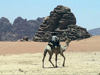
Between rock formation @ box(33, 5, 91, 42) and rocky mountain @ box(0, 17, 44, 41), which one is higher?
rocky mountain @ box(0, 17, 44, 41)

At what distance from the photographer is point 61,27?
2527 inches

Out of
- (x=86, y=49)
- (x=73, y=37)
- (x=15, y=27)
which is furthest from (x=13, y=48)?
(x=15, y=27)

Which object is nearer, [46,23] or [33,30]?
[46,23]

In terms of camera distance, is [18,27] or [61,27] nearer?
[61,27]

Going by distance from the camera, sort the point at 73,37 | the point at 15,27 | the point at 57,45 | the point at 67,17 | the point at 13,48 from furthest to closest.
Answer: the point at 15,27 < the point at 67,17 < the point at 73,37 < the point at 13,48 < the point at 57,45

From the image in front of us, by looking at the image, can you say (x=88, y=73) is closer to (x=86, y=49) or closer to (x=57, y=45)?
(x=57, y=45)

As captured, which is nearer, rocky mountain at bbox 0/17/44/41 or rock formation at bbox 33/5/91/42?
rock formation at bbox 33/5/91/42

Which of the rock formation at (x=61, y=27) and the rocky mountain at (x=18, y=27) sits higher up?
the rocky mountain at (x=18, y=27)

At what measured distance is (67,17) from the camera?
6406cm

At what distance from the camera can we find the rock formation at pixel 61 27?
197 feet

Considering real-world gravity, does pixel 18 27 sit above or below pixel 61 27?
above

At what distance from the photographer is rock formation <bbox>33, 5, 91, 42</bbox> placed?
197ft

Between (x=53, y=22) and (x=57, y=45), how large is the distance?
52.1 m

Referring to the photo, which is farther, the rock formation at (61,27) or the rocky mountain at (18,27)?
the rocky mountain at (18,27)
